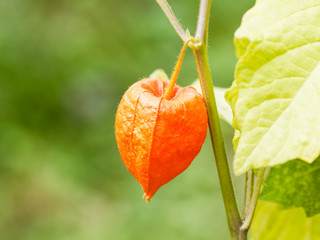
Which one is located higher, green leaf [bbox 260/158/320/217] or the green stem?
the green stem

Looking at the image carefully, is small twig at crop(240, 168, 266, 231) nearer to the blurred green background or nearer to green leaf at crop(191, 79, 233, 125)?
green leaf at crop(191, 79, 233, 125)

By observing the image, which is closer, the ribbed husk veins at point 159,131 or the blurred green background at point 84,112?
the ribbed husk veins at point 159,131

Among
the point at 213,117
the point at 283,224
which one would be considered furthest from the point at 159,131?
the point at 283,224

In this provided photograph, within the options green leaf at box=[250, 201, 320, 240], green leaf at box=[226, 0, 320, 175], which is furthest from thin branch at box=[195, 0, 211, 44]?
green leaf at box=[250, 201, 320, 240]

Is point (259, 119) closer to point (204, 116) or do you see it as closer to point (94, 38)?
point (204, 116)

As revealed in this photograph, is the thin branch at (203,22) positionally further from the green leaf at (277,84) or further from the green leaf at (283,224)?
the green leaf at (283,224)

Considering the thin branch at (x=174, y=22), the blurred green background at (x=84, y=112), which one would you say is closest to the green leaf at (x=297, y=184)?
the thin branch at (x=174, y=22)

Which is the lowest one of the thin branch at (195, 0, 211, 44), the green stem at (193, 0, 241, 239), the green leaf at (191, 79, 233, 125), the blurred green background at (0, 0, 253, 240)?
the blurred green background at (0, 0, 253, 240)
